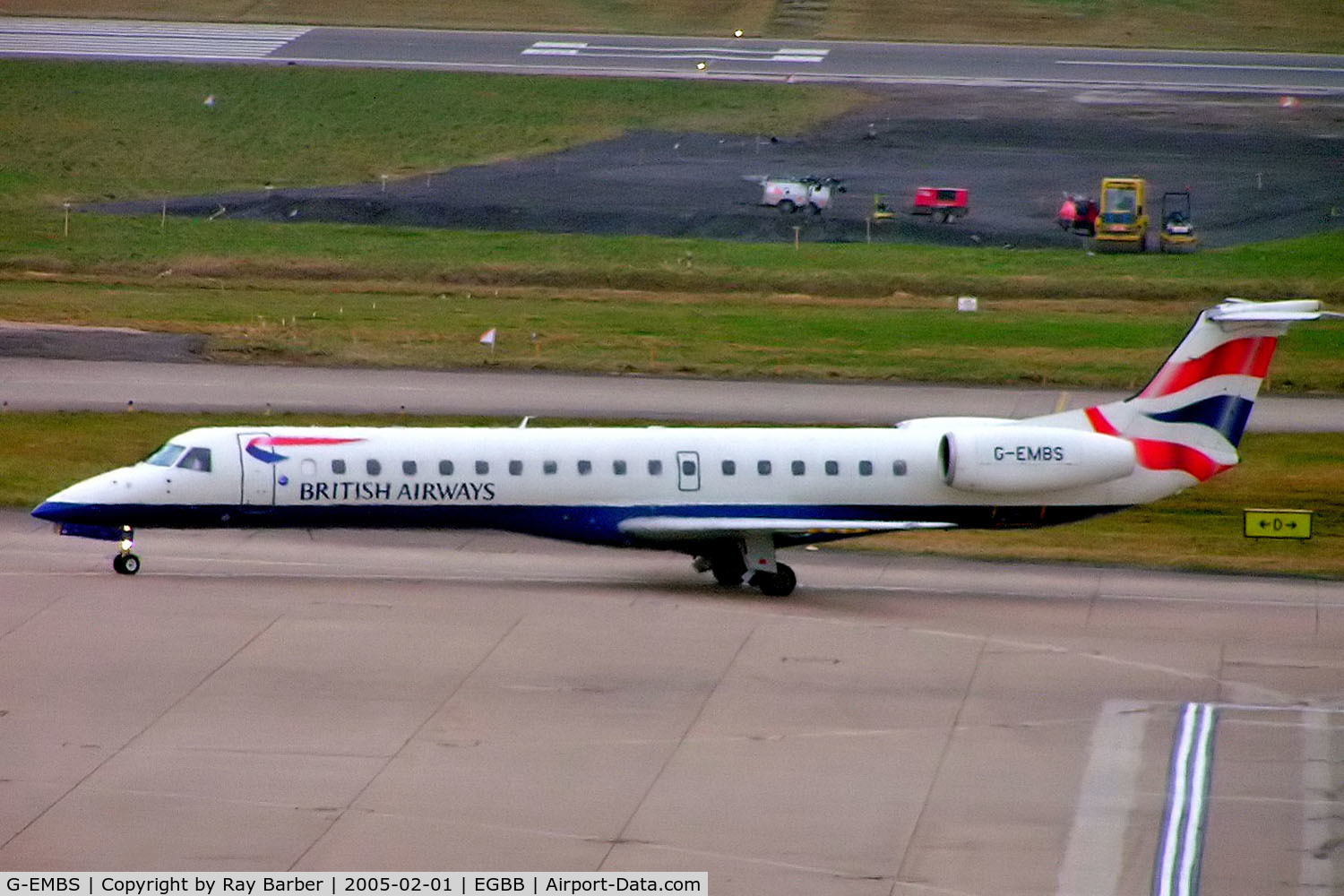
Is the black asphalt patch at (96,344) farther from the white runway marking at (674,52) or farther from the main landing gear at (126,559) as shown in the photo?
the white runway marking at (674,52)

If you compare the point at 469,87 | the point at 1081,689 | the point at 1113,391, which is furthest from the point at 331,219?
the point at 1081,689

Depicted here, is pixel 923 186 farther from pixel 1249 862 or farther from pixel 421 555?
pixel 1249 862

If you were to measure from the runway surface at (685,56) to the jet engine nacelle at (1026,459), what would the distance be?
200 feet

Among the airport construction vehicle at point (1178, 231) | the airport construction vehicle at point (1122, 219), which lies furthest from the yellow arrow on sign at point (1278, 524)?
the airport construction vehicle at point (1122, 219)

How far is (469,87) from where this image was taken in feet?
306

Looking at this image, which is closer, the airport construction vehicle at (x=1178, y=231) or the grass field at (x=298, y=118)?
the airport construction vehicle at (x=1178, y=231)

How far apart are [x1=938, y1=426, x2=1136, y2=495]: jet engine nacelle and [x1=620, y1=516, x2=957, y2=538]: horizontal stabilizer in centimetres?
119

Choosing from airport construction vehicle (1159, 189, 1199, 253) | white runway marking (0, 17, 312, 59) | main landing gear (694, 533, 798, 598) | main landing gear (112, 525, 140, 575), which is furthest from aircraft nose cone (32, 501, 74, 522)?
white runway marking (0, 17, 312, 59)

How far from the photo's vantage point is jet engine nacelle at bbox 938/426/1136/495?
36531 millimetres

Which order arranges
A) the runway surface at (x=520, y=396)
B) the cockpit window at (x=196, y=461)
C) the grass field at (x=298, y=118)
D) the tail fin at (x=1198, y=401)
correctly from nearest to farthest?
the cockpit window at (x=196, y=461)
the tail fin at (x=1198, y=401)
the runway surface at (x=520, y=396)
the grass field at (x=298, y=118)

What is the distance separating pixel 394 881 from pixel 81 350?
3880 cm

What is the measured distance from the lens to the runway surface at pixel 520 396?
5162 centimetres
